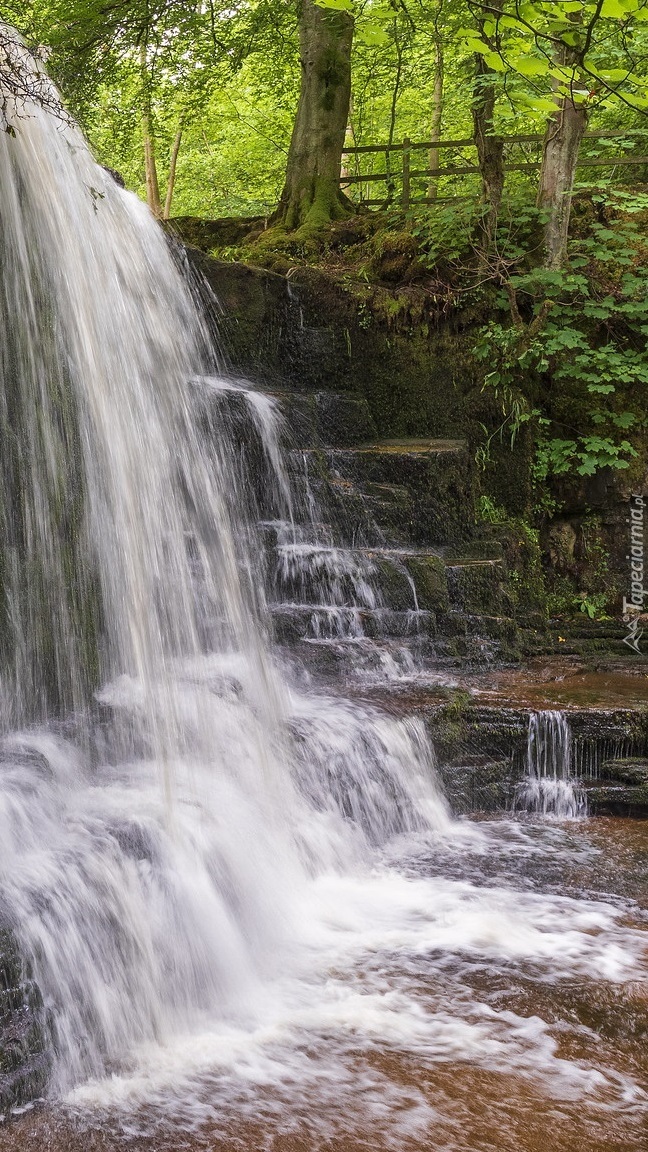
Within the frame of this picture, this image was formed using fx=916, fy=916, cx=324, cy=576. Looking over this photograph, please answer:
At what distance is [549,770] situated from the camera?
18.1 ft

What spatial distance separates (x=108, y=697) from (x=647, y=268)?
6.99 meters

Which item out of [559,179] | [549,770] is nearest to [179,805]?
[549,770]

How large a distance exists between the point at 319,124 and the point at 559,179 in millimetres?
3734

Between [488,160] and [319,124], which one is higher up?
[319,124]

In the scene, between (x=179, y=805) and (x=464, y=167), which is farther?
(x=464, y=167)

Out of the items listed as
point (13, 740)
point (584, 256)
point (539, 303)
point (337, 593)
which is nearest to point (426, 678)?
point (337, 593)

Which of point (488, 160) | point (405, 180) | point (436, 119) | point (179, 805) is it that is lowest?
point (179, 805)

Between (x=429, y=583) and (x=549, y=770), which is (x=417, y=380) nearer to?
(x=429, y=583)

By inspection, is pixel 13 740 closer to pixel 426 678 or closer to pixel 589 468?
pixel 426 678

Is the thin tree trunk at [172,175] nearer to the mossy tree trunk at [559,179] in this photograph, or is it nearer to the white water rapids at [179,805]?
the mossy tree trunk at [559,179]

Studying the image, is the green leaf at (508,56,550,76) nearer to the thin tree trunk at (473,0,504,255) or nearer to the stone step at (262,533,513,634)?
the stone step at (262,533,513,634)

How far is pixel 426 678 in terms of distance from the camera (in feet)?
20.9

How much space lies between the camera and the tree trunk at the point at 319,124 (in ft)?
36.6

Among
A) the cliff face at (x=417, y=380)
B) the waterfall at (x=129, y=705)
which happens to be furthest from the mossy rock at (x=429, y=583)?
the cliff face at (x=417, y=380)
